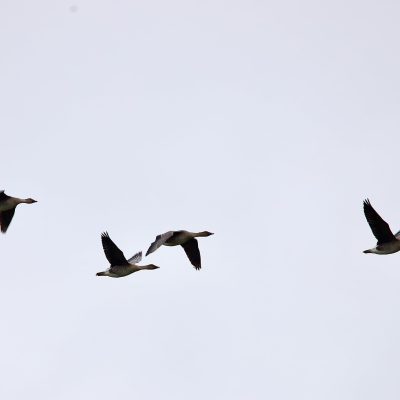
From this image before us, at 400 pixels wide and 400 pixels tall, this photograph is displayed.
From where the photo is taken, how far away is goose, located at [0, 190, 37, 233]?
2880 centimetres

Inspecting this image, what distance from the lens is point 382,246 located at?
83.2 ft

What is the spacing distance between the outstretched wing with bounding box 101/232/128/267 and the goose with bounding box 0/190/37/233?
423cm

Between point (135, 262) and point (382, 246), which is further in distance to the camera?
point (135, 262)

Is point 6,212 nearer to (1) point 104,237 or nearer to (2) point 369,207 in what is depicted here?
(1) point 104,237

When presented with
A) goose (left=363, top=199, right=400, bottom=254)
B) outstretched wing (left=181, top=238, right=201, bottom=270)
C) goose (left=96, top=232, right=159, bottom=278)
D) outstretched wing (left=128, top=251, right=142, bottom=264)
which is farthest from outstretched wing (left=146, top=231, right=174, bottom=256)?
goose (left=363, top=199, right=400, bottom=254)

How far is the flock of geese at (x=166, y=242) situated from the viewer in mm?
24781

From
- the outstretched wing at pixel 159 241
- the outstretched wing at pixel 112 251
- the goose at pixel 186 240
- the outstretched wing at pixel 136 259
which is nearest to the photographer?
the outstretched wing at pixel 112 251

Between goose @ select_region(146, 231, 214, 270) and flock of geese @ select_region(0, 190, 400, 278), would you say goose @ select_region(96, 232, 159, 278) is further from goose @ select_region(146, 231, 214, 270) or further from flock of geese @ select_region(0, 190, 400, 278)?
goose @ select_region(146, 231, 214, 270)

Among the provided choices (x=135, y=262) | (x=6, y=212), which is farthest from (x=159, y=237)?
(x=6, y=212)

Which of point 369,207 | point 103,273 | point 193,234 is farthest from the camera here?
point 193,234

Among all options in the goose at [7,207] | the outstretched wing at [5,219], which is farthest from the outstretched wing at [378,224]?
the outstretched wing at [5,219]

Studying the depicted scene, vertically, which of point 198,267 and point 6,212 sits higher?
point 6,212

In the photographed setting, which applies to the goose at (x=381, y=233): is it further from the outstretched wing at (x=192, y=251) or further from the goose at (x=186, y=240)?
the outstretched wing at (x=192, y=251)

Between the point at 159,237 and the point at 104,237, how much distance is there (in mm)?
2329
